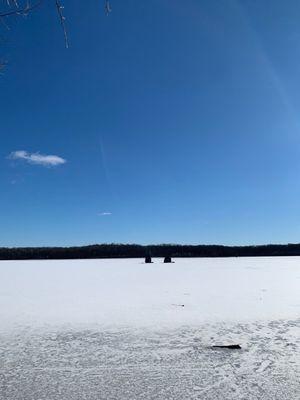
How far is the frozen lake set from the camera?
11.5 feet

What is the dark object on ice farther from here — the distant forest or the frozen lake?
the distant forest

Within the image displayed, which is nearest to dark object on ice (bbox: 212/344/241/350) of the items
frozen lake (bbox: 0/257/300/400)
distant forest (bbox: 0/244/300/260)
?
frozen lake (bbox: 0/257/300/400)

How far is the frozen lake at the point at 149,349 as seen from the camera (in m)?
3.51

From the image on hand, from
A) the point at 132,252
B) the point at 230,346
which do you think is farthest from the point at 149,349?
the point at 132,252

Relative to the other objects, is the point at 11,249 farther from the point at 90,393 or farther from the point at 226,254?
the point at 90,393

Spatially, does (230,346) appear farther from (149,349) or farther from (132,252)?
(132,252)

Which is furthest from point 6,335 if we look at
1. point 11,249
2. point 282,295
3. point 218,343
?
point 11,249

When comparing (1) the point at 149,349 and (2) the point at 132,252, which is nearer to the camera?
(1) the point at 149,349

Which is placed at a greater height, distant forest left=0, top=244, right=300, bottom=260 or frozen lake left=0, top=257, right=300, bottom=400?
distant forest left=0, top=244, right=300, bottom=260

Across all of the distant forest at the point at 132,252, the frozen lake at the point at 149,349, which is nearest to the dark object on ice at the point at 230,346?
the frozen lake at the point at 149,349

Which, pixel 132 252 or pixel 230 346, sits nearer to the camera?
pixel 230 346

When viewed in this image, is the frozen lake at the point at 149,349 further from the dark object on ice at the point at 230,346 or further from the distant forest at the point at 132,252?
the distant forest at the point at 132,252

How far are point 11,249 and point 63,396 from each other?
5391 centimetres

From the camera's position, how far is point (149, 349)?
15.5ft
